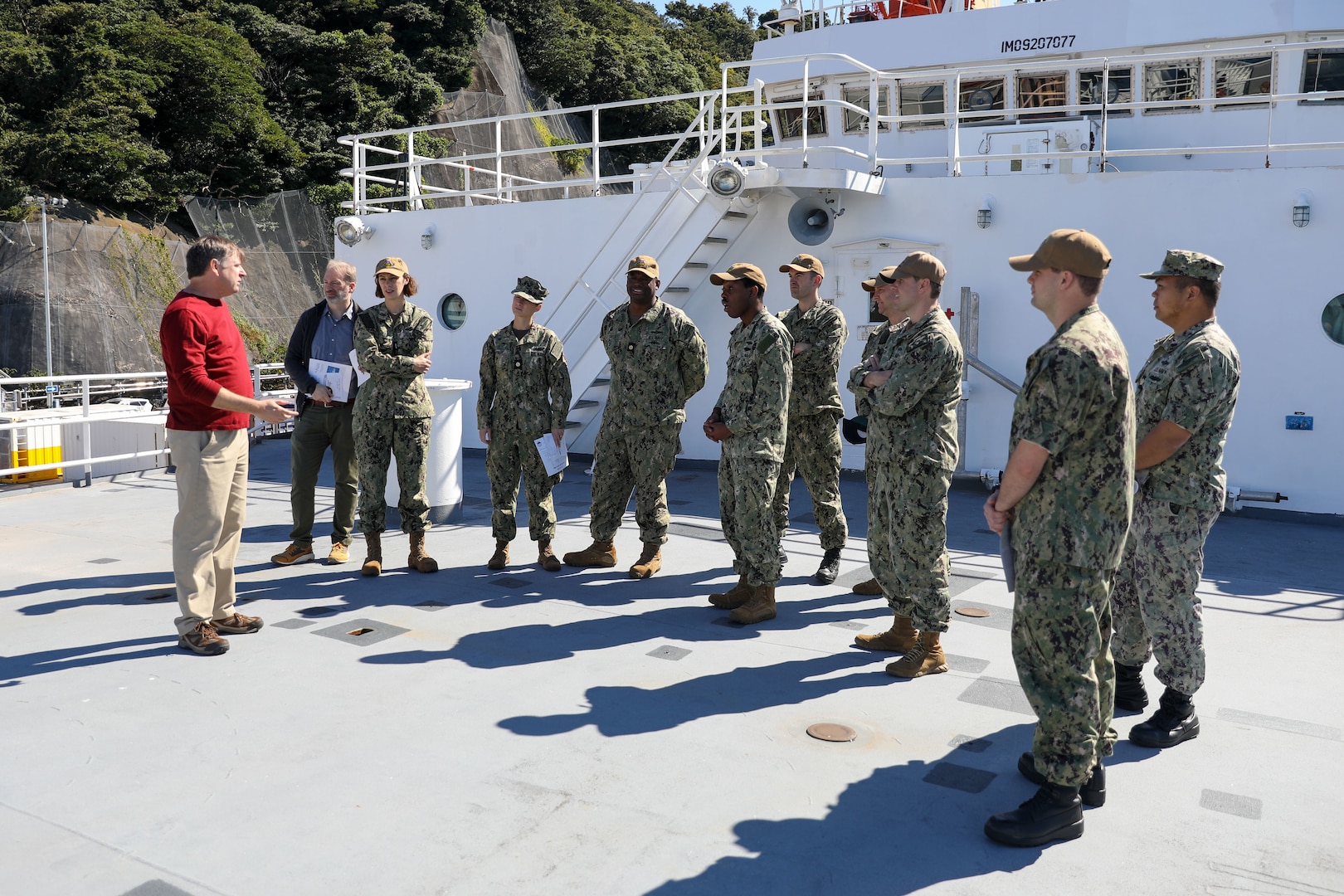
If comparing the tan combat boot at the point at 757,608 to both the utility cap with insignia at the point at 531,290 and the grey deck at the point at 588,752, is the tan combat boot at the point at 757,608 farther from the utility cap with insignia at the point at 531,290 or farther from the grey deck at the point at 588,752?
the utility cap with insignia at the point at 531,290

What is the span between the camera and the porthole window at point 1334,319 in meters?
7.77

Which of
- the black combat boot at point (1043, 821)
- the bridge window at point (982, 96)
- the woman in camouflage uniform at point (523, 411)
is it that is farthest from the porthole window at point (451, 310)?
the black combat boot at point (1043, 821)

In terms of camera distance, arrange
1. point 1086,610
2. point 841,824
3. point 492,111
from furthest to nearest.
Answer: point 492,111, point 841,824, point 1086,610

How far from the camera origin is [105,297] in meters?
25.2

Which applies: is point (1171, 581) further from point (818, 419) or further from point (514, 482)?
point (514, 482)

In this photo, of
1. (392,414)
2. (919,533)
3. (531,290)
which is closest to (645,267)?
(531,290)

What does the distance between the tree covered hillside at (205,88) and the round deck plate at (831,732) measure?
28.2 meters

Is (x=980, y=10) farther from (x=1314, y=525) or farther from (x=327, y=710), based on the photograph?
(x=327, y=710)

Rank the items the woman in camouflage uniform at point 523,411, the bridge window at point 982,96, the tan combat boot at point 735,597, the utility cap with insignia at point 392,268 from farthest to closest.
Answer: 1. the bridge window at point 982,96
2. the woman in camouflage uniform at point 523,411
3. the utility cap with insignia at point 392,268
4. the tan combat boot at point 735,597

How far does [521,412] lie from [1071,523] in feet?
12.0

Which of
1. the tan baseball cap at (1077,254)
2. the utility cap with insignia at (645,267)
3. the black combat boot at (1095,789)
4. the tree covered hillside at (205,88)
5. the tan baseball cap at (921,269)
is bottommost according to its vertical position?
the black combat boot at (1095,789)

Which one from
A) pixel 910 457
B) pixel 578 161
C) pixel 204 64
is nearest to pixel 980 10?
pixel 910 457

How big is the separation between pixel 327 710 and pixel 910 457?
8.27 feet

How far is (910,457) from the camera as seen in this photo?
3.97 metres
